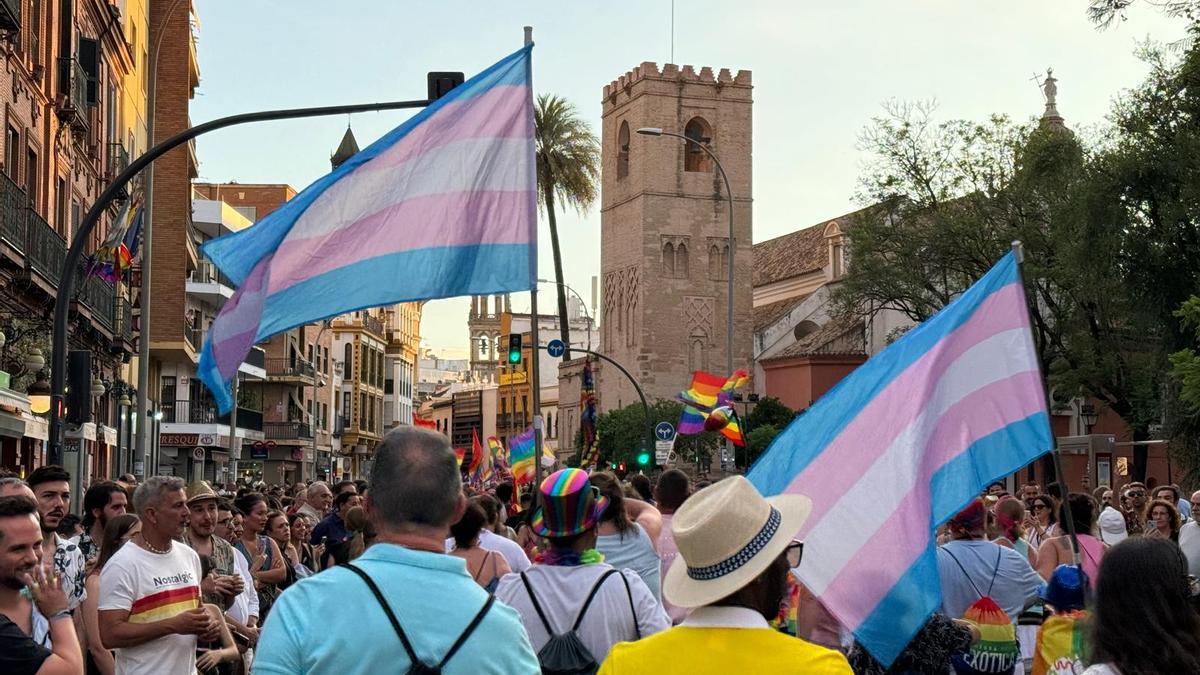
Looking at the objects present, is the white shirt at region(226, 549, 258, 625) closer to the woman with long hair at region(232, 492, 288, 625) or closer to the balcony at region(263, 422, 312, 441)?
the woman with long hair at region(232, 492, 288, 625)

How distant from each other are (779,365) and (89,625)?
3059 inches

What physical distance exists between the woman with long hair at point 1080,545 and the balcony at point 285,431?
7346 centimetres

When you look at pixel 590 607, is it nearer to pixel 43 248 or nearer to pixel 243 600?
pixel 243 600

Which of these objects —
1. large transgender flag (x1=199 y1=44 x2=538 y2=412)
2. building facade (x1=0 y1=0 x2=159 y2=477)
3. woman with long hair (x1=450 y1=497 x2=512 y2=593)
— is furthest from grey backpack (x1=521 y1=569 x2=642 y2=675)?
building facade (x1=0 y1=0 x2=159 y2=477)

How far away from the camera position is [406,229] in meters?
10.0

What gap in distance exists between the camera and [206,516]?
9281 millimetres

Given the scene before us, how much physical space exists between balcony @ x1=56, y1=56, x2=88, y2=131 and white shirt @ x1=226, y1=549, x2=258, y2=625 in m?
19.1

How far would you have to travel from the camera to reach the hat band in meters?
4.14

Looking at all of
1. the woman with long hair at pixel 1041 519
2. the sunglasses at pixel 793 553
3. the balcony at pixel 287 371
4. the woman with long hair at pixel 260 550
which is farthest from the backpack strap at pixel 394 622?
the balcony at pixel 287 371

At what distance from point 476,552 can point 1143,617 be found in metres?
4.59

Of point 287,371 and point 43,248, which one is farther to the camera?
point 287,371

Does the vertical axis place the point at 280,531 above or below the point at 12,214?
below

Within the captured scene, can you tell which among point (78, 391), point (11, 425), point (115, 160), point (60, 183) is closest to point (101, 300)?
point (60, 183)

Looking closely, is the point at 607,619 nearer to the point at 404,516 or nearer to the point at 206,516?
the point at 404,516
